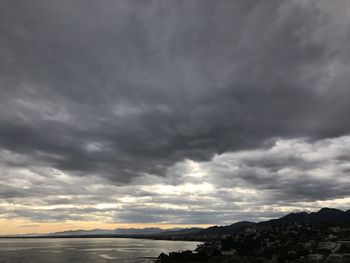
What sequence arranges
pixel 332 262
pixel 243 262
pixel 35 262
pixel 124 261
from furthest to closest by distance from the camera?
1. pixel 124 261
2. pixel 35 262
3. pixel 243 262
4. pixel 332 262

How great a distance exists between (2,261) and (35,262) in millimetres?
19846

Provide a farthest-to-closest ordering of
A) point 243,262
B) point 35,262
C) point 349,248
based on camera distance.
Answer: point 35,262 → point 349,248 → point 243,262

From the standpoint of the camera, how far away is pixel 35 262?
539ft

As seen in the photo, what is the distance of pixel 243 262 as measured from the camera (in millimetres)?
108875

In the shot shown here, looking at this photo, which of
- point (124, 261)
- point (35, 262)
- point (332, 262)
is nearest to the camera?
point (332, 262)

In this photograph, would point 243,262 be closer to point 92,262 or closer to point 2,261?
point 92,262

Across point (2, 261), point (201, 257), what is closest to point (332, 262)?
point (201, 257)

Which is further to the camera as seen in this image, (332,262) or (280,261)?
(280,261)

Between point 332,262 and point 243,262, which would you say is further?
point 243,262

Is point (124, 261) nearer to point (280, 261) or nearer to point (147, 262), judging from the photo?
point (147, 262)

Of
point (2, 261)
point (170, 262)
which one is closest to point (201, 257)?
point (170, 262)

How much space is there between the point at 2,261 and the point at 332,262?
16003cm

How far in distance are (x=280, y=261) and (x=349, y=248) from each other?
104 feet

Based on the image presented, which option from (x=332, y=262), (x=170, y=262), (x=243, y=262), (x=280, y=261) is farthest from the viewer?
(x=170, y=262)
